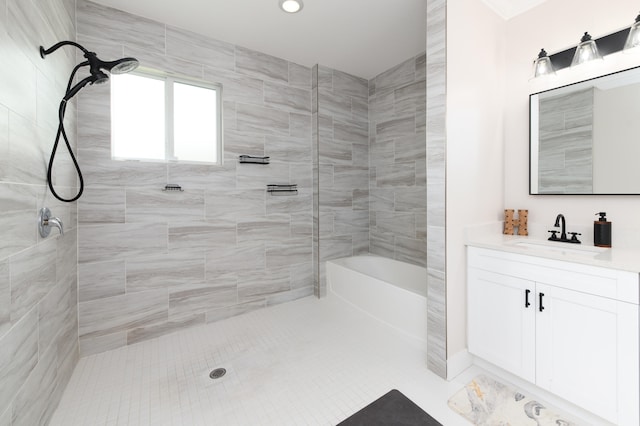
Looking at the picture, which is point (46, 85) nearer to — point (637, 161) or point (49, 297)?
point (49, 297)

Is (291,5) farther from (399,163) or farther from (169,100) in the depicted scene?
(399,163)

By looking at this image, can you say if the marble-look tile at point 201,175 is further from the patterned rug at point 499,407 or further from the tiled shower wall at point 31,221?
the patterned rug at point 499,407

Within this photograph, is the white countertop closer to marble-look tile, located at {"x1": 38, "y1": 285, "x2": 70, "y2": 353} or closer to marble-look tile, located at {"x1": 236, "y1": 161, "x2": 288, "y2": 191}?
marble-look tile, located at {"x1": 236, "y1": 161, "x2": 288, "y2": 191}

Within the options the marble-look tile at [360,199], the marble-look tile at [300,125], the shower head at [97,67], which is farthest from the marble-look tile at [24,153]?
the marble-look tile at [360,199]

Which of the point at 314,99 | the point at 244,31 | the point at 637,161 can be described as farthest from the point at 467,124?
the point at 244,31

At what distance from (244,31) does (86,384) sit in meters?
3.05

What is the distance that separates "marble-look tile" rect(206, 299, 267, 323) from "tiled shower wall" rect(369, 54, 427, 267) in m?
1.63

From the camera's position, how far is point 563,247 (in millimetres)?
1854

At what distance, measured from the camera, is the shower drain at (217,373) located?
6.15 ft

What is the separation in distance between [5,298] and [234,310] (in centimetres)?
190

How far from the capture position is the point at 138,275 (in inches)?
91.0

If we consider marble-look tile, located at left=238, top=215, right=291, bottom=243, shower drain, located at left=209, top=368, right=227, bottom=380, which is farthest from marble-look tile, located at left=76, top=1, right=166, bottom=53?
shower drain, located at left=209, top=368, right=227, bottom=380

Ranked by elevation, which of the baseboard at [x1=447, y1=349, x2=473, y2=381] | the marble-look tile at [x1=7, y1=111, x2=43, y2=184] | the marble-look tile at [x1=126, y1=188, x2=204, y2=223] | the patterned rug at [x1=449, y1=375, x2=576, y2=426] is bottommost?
the patterned rug at [x1=449, y1=375, x2=576, y2=426]

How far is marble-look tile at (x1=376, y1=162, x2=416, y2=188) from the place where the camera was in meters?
3.10
